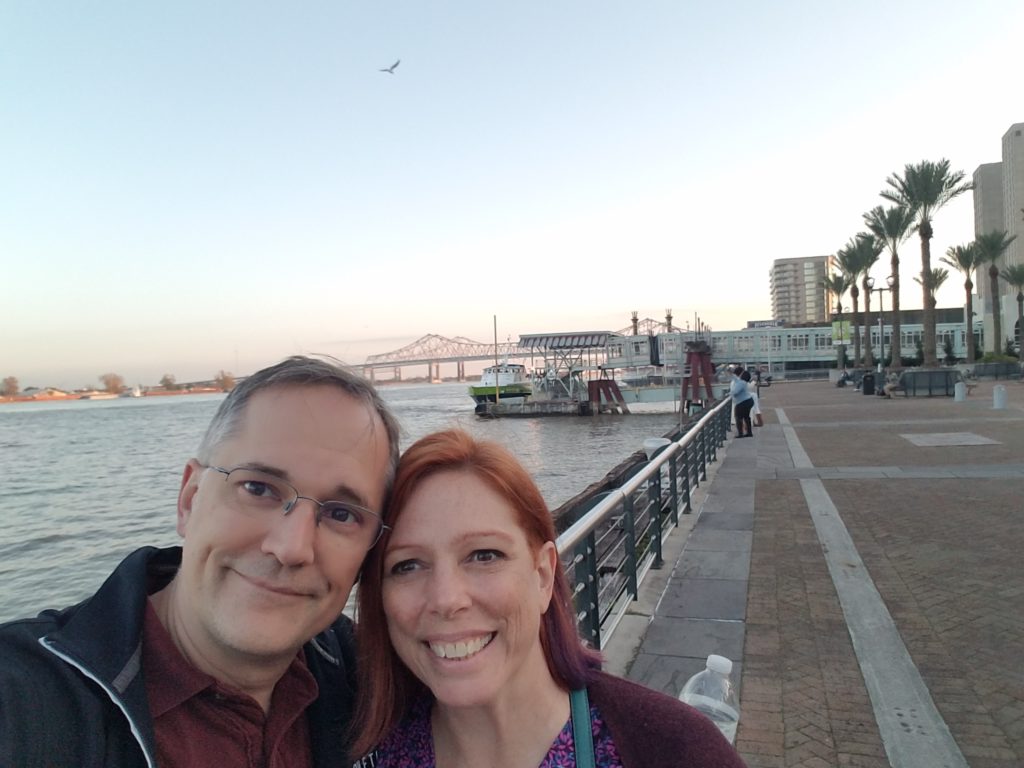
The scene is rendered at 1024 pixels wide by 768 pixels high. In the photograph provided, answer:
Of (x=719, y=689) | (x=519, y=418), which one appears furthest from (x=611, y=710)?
(x=519, y=418)

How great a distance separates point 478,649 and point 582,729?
267mm

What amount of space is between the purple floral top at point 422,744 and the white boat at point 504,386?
57.9 meters

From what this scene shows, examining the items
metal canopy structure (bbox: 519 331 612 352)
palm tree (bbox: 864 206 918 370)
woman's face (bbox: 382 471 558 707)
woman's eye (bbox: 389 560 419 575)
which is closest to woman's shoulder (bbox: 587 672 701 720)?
woman's face (bbox: 382 471 558 707)

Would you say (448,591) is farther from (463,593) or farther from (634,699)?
(634,699)

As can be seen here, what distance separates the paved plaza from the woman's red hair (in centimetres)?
210

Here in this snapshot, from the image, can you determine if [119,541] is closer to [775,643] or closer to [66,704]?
[775,643]

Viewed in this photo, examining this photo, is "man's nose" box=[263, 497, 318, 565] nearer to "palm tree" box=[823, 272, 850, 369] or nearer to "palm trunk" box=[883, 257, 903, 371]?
"palm trunk" box=[883, 257, 903, 371]

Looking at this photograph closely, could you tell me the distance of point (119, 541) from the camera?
543 inches

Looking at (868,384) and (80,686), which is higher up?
(80,686)

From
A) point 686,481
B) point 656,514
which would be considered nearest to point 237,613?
point 656,514

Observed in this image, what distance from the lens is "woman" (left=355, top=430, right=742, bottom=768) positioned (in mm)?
1370

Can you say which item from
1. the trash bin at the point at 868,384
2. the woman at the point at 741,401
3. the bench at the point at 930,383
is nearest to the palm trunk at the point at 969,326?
the trash bin at the point at 868,384

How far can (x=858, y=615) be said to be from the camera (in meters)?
4.73

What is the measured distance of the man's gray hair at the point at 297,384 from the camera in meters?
1.47
